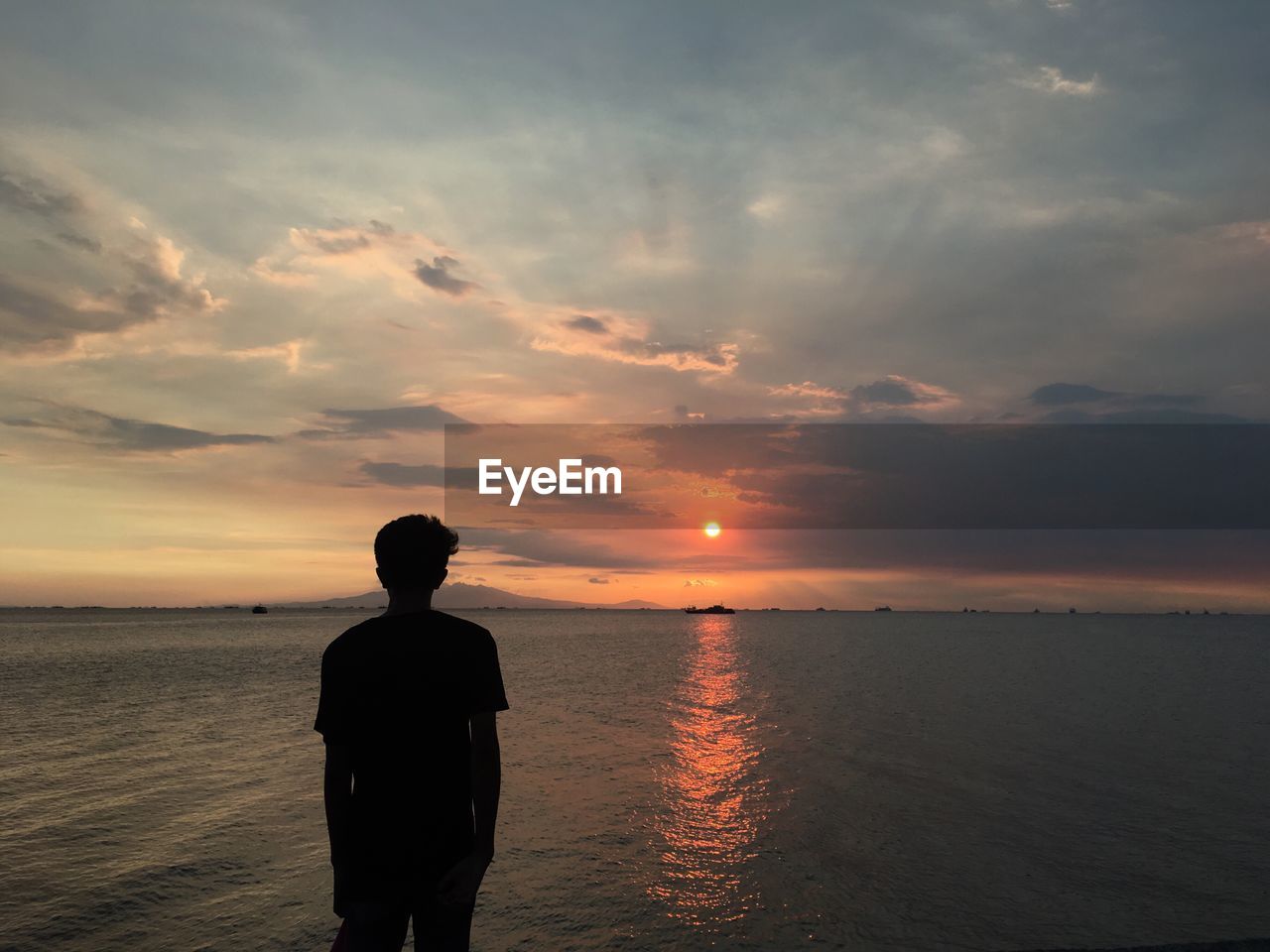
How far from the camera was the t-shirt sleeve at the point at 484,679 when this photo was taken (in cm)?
392

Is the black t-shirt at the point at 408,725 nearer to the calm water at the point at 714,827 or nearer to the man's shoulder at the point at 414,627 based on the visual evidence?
the man's shoulder at the point at 414,627

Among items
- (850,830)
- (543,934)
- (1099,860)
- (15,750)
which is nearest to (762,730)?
(850,830)

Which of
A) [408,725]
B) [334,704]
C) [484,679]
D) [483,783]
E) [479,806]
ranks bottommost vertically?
[479,806]

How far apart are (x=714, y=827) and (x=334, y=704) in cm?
1273

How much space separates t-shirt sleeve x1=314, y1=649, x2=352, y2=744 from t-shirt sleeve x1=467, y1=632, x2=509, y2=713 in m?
0.63

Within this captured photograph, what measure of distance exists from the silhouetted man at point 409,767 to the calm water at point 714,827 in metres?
6.57

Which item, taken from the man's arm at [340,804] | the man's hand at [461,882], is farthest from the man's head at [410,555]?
the man's hand at [461,882]

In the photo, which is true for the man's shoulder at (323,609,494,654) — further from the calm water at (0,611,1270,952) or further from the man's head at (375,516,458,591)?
the calm water at (0,611,1270,952)

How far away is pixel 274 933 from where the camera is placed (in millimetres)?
9922

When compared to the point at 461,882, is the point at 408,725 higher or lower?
higher

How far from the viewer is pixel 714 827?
1481 centimetres

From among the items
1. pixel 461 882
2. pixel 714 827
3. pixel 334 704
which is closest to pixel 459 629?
pixel 334 704

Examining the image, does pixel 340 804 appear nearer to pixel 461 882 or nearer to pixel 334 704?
pixel 334 704

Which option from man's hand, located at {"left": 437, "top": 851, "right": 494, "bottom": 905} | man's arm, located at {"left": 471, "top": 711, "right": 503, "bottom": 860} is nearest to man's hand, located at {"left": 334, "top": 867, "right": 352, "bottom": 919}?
man's hand, located at {"left": 437, "top": 851, "right": 494, "bottom": 905}
